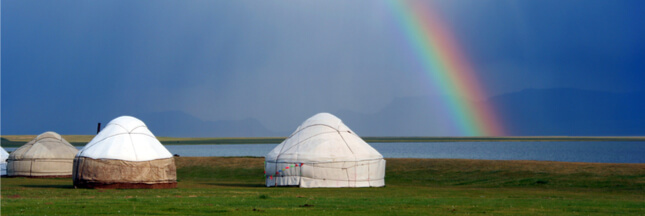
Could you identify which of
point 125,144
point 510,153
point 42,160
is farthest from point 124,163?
point 510,153

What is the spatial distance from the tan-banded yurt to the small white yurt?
52.5ft

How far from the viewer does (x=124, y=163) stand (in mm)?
26141

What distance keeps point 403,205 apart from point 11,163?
97.3 ft

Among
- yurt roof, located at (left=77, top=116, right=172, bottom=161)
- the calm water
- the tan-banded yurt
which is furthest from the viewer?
the calm water

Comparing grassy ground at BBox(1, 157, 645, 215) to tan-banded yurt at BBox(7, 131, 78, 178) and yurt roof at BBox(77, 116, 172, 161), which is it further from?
tan-banded yurt at BBox(7, 131, 78, 178)

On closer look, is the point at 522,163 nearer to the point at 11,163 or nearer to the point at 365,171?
the point at 365,171

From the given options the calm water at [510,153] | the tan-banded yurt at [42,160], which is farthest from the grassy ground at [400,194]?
the calm water at [510,153]

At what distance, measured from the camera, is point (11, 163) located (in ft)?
129

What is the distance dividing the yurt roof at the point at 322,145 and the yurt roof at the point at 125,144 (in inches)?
200

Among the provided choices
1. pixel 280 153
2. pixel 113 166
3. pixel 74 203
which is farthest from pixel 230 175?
pixel 74 203

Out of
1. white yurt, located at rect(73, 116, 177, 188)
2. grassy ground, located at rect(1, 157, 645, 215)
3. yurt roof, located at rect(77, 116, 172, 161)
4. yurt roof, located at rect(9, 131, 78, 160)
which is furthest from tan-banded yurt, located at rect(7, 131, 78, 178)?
white yurt, located at rect(73, 116, 177, 188)

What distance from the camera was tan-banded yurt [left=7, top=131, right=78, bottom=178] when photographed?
38719 millimetres

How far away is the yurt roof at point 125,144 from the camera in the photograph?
86.6 feet

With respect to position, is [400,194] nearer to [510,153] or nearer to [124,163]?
[124,163]
